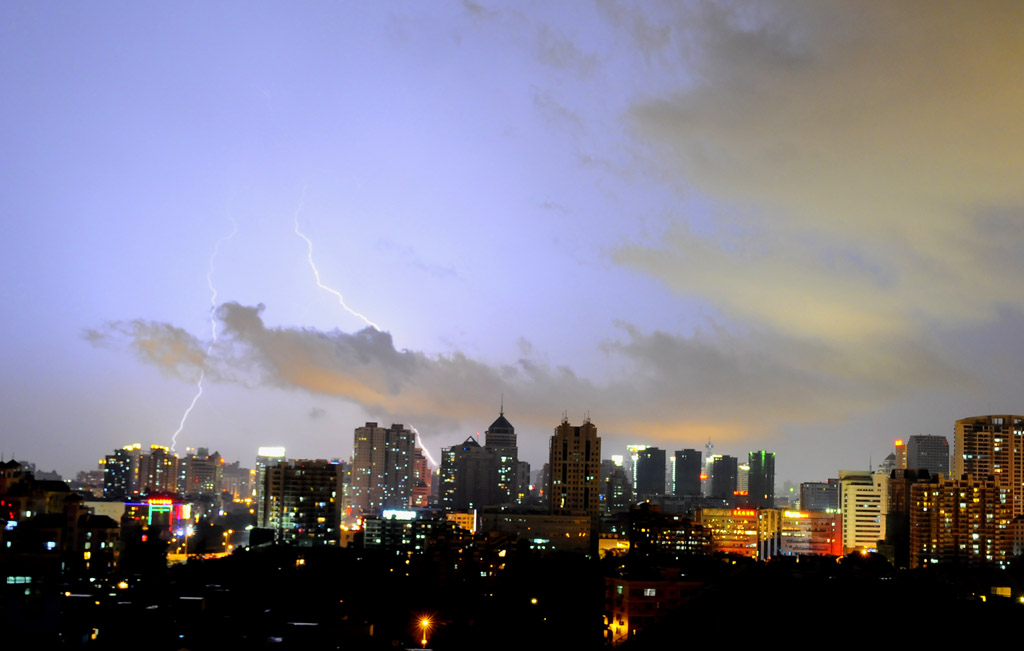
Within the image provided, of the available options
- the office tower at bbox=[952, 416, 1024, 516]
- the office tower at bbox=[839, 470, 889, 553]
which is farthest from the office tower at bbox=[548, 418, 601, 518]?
the office tower at bbox=[952, 416, 1024, 516]

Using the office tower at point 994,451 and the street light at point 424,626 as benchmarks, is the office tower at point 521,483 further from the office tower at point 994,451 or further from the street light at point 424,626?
the street light at point 424,626

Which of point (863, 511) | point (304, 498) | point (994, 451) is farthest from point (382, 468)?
point (994, 451)

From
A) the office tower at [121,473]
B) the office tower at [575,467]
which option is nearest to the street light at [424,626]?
the office tower at [575,467]

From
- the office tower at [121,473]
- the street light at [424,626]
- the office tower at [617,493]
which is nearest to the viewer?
the street light at [424,626]

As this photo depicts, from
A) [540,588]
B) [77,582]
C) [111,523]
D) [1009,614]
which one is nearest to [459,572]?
[540,588]

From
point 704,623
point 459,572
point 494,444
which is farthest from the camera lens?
point 494,444

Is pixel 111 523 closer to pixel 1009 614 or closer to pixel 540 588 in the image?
pixel 540 588
